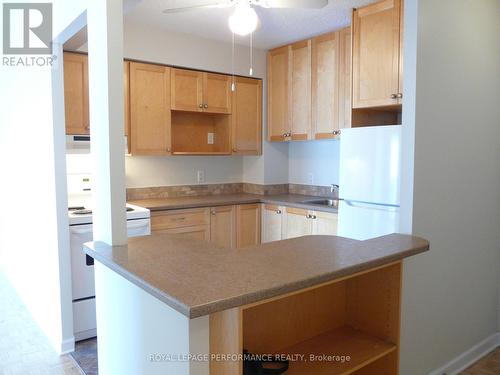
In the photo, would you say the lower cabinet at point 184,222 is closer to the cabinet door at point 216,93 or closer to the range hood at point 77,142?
the range hood at point 77,142

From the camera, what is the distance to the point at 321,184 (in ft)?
14.6

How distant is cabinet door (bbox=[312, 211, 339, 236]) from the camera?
354cm

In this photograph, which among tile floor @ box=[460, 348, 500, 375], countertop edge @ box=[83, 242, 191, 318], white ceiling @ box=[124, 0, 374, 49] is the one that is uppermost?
white ceiling @ box=[124, 0, 374, 49]

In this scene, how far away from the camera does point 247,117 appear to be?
4.46m

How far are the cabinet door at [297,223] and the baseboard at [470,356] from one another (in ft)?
5.19

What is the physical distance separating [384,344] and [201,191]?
302cm

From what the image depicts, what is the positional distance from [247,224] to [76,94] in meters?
2.02

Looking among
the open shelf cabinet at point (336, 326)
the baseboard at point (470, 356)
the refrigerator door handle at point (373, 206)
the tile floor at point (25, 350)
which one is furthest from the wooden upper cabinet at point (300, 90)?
the tile floor at point (25, 350)

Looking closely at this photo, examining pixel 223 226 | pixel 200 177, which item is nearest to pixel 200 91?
pixel 200 177

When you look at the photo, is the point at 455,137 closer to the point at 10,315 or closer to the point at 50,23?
the point at 50,23

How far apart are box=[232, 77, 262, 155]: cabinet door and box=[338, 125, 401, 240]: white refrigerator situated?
1.50m

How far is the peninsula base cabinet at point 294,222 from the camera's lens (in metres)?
3.61

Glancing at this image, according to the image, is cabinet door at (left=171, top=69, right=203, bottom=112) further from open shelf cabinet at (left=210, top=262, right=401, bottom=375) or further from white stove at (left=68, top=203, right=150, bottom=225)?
open shelf cabinet at (left=210, top=262, right=401, bottom=375)

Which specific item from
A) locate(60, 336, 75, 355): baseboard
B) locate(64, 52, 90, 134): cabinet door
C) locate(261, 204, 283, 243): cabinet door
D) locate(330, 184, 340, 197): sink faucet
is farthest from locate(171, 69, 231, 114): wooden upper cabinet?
locate(60, 336, 75, 355): baseboard
